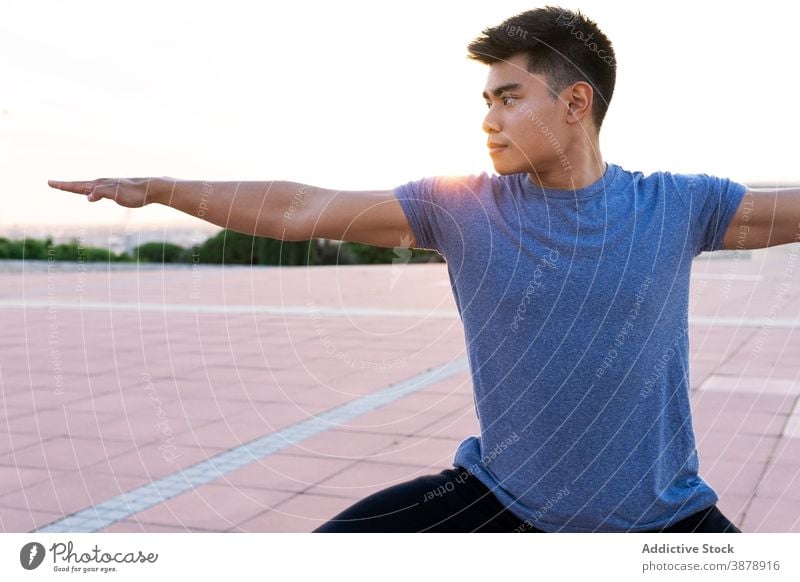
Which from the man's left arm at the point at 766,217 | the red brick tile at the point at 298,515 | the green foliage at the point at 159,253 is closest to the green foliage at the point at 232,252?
the green foliage at the point at 159,253

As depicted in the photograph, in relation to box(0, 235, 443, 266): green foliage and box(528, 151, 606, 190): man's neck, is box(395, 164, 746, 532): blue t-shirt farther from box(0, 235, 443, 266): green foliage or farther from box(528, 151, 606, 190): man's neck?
box(0, 235, 443, 266): green foliage

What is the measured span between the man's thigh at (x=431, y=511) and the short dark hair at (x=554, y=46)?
832mm

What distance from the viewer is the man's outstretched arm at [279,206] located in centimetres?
196

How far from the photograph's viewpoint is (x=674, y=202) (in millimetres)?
1978

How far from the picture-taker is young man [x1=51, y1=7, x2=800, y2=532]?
190 cm

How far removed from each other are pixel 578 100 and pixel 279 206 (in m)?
0.66

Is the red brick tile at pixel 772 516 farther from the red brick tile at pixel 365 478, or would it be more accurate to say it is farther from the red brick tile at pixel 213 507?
the red brick tile at pixel 213 507

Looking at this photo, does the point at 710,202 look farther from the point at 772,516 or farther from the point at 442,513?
the point at 772,516

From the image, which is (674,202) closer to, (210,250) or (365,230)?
(365,230)

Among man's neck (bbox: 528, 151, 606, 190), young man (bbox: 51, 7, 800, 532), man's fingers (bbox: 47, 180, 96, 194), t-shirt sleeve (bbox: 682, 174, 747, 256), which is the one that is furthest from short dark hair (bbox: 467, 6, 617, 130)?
man's fingers (bbox: 47, 180, 96, 194)

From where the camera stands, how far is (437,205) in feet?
6.63

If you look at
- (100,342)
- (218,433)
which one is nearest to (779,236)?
(218,433)

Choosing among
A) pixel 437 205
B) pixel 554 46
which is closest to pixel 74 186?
pixel 437 205
